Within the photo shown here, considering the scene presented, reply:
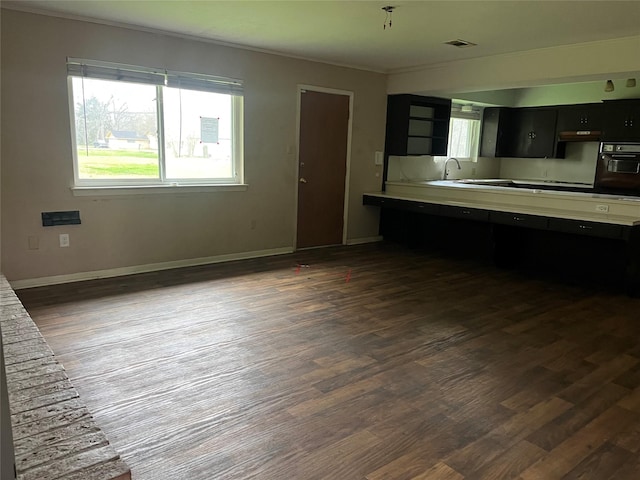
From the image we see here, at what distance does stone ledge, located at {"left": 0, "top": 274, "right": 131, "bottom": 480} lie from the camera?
57.6 inches

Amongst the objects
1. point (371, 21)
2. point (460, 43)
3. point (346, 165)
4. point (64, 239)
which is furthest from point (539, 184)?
point (64, 239)

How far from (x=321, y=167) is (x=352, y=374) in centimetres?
367

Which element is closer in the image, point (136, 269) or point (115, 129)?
point (115, 129)

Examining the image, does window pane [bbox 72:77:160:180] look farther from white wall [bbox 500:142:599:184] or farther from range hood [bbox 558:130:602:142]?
white wall [bbox 500:142:599:184]

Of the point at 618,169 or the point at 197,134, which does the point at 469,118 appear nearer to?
the point at 618,169

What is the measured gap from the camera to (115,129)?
448cm

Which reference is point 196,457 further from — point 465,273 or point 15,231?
point 465,273

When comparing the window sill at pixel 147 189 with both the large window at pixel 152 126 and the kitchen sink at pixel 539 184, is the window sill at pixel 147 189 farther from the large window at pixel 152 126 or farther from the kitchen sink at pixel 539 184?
the kitchen sink at pixel 539 184

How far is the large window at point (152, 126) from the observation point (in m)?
4.32

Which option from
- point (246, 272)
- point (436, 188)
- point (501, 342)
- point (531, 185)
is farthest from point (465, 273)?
point (531, 185)

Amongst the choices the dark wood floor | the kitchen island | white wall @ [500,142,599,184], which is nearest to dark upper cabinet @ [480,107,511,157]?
white wall @ [500,142,599,184]

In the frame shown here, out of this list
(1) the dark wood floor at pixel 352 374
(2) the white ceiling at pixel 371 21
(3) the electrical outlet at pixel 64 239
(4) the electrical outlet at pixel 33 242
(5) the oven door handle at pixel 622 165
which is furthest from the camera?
(5) the oven door handle at pixel 622 165

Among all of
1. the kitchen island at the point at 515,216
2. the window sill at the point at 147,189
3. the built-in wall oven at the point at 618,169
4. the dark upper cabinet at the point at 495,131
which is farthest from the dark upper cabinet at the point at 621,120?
the window sill at the point at 147,189

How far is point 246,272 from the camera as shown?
4.93 metres
